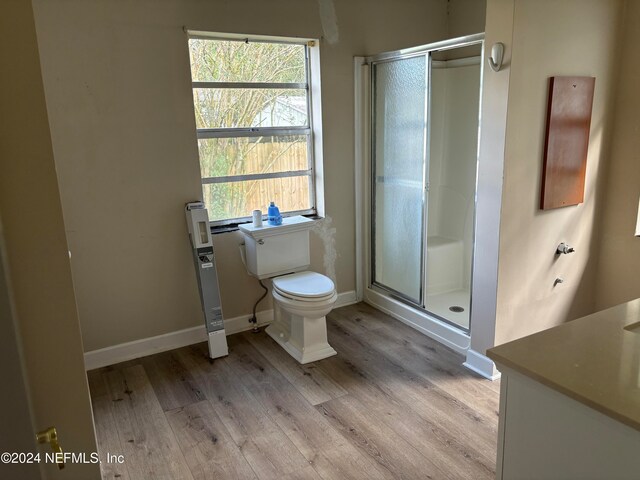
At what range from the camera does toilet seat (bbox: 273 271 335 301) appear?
2.98m

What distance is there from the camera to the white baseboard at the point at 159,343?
306 centimetres

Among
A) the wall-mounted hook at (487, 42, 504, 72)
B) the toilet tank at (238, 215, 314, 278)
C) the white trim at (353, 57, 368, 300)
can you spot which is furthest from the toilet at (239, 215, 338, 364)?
the wall-mounted hook at (487, 42, 504, 72)

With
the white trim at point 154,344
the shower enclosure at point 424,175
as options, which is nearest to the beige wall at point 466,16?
the shower enclosure at point 424,175

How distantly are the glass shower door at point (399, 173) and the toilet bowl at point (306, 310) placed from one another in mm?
755

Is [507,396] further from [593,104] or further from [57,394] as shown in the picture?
[593,104]

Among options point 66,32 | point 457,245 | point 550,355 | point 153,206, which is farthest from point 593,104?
point 66,32

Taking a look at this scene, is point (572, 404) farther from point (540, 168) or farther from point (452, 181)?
point (452, 181)

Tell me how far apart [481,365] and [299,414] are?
1.10 m

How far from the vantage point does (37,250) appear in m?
0.97

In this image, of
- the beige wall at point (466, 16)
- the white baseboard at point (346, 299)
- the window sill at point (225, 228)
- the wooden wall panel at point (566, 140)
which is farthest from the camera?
the white baseboard at point (346, 299)

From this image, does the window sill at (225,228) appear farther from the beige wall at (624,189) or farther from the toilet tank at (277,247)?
the beige wall at (624,189)

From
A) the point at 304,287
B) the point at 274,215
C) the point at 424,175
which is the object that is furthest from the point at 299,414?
the point at 424,175

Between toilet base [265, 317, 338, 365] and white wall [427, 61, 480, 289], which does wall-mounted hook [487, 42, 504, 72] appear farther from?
toilet base [265, 317, 338, 365]

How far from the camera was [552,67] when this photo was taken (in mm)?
2609
